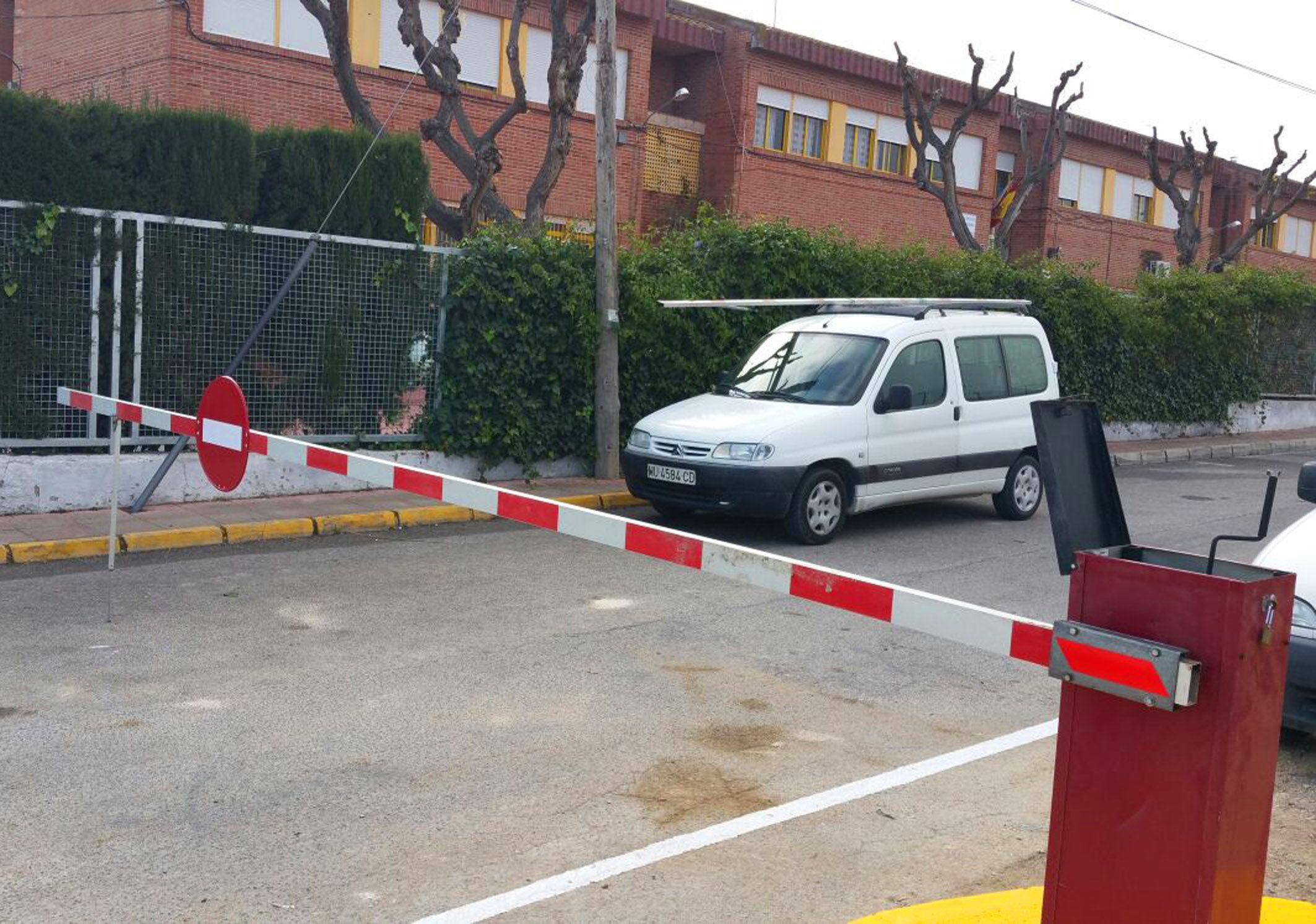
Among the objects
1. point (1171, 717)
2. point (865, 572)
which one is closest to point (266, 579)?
point (865, 572)

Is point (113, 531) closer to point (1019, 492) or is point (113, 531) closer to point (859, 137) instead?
point (1019, 492)

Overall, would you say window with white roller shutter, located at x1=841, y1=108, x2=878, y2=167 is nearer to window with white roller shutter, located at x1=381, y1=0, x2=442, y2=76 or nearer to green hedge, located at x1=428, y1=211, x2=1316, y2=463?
green hedge, located at x1=428, y1=211, x2=1316, y2=463

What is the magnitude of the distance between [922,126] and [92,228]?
1930 centimetres

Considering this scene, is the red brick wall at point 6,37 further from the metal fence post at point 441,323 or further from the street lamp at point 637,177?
the metal fence post at point 441,323

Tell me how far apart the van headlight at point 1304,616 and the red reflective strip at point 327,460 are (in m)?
4.19

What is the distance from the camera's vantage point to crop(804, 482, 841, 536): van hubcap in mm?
10805

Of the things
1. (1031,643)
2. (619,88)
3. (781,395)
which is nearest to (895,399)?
(781,395)

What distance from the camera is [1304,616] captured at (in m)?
5.65

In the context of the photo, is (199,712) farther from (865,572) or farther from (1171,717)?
(865,572)

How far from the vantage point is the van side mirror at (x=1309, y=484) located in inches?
242

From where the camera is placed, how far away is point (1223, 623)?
2758mm

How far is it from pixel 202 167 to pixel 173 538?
3415mm

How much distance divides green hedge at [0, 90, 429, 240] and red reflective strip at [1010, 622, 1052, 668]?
9.71 meters

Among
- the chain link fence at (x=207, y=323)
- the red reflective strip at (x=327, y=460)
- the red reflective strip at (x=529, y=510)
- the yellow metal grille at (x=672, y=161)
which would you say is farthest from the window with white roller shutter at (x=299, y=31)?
the red reflective strip at (x=529, y=510)
